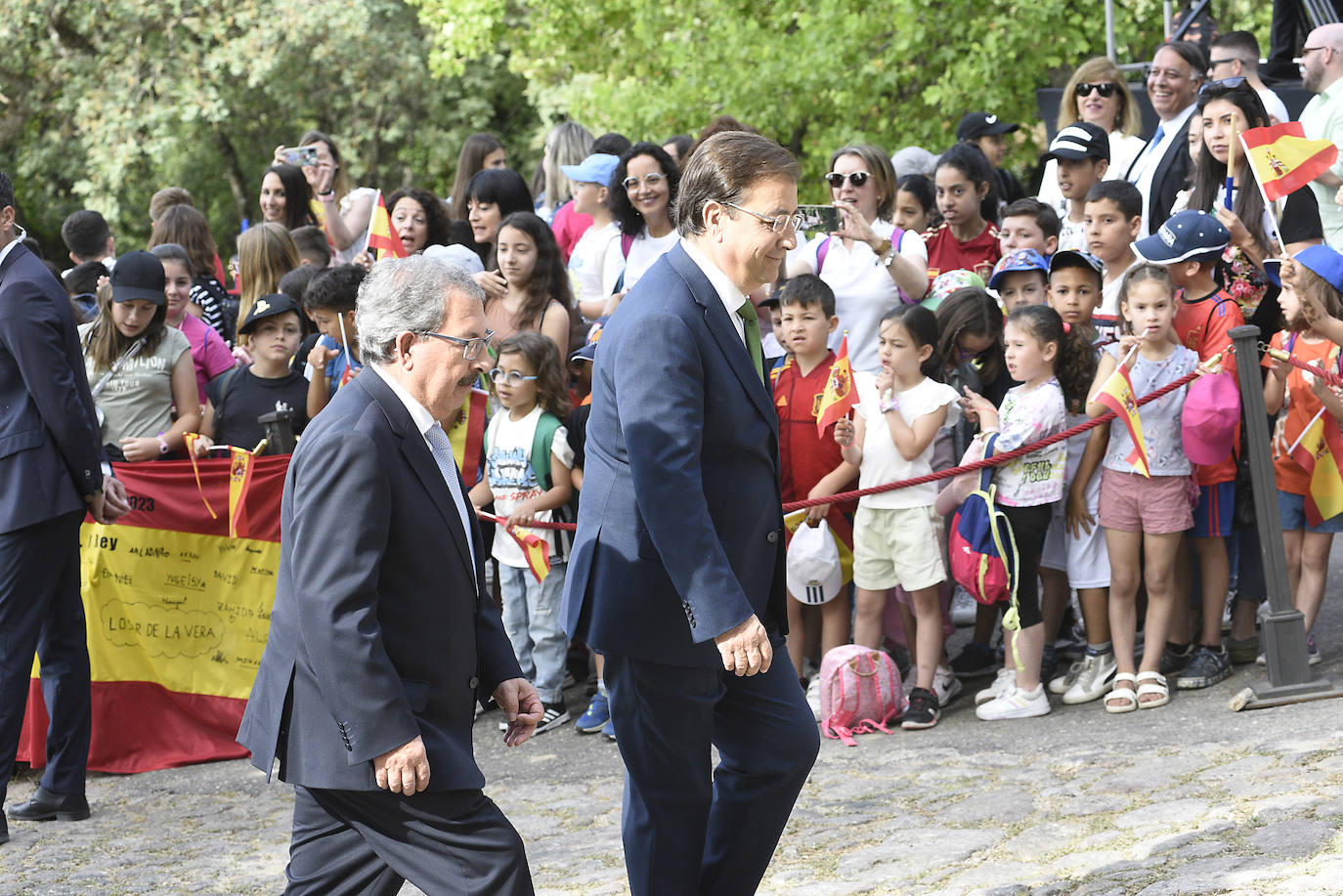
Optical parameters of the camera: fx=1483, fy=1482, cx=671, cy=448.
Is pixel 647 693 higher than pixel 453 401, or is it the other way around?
pixel 453 401

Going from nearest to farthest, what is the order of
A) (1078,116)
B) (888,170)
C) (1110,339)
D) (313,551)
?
(313,551), (1110,339), (888,170), (1078,116)

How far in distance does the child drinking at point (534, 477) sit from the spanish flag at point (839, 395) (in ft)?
3.95

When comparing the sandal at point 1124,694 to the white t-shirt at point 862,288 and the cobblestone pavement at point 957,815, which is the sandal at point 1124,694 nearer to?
the cobblestone pavement at point 957,815

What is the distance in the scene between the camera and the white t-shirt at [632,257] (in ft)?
24.9

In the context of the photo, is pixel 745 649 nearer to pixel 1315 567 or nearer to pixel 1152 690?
pixel 1152 690

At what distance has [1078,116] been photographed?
28.1ft

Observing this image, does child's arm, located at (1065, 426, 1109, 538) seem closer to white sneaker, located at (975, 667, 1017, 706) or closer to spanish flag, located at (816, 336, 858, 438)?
white sneaker, located at (975, 667, 1017, 706)

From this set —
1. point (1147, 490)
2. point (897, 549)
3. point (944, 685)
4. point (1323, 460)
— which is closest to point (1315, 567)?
point (1323, 460)

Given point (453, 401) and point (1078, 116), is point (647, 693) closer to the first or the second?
point (453, 401)

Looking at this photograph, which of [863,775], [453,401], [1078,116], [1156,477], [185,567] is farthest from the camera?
A: [1078,116]

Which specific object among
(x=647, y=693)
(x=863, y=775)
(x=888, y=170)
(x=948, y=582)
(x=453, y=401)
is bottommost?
(x=863, y=775)

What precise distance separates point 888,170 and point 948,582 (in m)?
2.15

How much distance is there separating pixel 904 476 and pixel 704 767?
288 cm

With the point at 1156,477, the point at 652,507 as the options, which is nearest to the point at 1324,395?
the point at 1156,477
